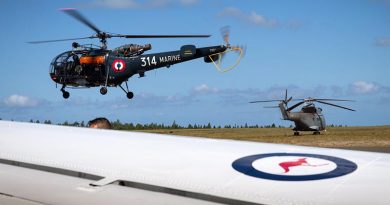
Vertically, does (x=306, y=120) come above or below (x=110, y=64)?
below

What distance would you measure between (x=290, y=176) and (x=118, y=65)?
33589 millimetres

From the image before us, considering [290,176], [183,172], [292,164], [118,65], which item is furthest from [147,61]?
[290,176]

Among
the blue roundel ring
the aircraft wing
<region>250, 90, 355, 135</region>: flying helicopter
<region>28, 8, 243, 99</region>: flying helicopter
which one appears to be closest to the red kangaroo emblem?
the aircraft wing

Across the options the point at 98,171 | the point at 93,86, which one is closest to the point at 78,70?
the point at 93,86

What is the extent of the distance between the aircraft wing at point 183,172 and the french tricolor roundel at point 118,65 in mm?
29975

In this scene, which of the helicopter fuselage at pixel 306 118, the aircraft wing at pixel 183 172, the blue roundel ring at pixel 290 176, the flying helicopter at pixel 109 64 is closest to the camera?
the aircraft wing at pixel 183 172

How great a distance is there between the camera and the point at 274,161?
621 centimetres

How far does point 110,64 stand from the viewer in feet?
125

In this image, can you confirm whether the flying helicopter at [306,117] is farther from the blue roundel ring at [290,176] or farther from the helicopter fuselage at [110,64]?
the blue roundel ring at [290,176]

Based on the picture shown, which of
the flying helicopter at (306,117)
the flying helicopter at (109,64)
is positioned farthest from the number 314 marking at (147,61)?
the flying helicopter at (306,117)

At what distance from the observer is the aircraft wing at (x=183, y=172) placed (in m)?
5.39

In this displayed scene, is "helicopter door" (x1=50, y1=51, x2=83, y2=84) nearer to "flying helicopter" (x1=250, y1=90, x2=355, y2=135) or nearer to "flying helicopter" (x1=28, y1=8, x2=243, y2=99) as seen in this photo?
"flying helicopter" (x1=28, y1=8, x2=243, y2=99)

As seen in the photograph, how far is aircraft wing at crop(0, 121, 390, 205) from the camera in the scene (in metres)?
5.39

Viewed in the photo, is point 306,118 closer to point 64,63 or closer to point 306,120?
point 306,120
